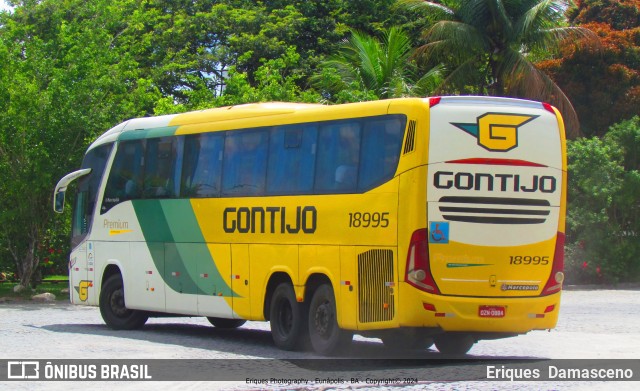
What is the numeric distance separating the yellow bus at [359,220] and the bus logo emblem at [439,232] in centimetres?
1

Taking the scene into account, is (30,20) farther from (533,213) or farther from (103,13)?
(533,213)

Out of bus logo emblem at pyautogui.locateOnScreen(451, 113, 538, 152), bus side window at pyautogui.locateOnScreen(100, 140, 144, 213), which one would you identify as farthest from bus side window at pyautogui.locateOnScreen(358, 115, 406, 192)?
bus side window at pyautogui.locateOnScreen(100, 140, 144, 213)

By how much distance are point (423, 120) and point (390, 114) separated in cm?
65

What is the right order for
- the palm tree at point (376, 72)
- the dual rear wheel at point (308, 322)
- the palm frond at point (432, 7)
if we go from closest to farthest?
the dual rear wheel at point (308, 322), the palm tree at point (376, 72), the palm frond at point (432, 7)

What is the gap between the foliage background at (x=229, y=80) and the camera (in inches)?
1048

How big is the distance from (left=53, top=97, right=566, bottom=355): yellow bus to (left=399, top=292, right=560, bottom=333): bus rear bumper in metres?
0.02

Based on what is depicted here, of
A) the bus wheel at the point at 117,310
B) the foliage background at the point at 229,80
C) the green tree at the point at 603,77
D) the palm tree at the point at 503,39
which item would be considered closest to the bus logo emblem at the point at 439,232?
the bus wheel at the point at 117,310

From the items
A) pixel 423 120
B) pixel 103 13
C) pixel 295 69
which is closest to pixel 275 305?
pixel 423 120

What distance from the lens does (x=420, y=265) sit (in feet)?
41.7

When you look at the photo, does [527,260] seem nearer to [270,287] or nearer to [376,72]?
[270,287]

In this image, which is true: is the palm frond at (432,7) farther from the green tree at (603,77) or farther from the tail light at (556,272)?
the tail light at (556,272)

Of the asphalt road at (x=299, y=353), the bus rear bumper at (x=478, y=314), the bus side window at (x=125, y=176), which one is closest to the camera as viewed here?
the asphalt road at (x=299, y=353)

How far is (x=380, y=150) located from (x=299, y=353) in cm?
318

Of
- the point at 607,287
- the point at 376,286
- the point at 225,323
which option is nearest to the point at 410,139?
the point at 376,286
